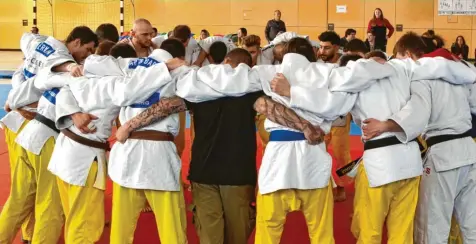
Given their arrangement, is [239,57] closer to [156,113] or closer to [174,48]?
[174,48]

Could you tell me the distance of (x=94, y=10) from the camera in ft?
76.1

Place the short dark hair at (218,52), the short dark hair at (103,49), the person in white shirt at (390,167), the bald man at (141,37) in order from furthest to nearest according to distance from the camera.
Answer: the bald man at (141,37), the short dark hair at (218,52), the short dark hair at (103,49), the person in white shirt at (390,167)

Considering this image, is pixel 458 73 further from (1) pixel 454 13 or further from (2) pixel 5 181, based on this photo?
(1) pixel 454 13

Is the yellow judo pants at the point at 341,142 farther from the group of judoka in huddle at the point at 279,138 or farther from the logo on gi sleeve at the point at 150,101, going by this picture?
the logo on gi sleeve at the point at 150,101

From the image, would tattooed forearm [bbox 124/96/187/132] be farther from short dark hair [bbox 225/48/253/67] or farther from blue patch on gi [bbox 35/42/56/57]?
blue patch on gi [bbox 35/42/56/57]

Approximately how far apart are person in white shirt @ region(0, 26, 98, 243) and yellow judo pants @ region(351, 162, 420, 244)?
232 centimetres

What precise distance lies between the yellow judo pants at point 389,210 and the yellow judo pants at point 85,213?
6.11 ft

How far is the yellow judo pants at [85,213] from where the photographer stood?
13.1 ft

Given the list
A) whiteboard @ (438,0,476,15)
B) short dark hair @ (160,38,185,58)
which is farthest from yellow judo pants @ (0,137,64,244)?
whiteboard @ (438,0,476,15)

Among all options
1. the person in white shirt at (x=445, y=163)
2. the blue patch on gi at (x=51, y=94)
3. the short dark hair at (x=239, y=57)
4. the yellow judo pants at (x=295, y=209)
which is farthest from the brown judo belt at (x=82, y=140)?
the person in white shirt at (x=445, y=163)

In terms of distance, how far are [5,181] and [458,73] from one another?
536cm

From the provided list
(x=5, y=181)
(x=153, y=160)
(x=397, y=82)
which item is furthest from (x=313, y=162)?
(x=5, y=181)

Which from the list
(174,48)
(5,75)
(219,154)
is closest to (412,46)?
(219,154)

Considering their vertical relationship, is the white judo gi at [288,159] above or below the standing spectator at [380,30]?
below
